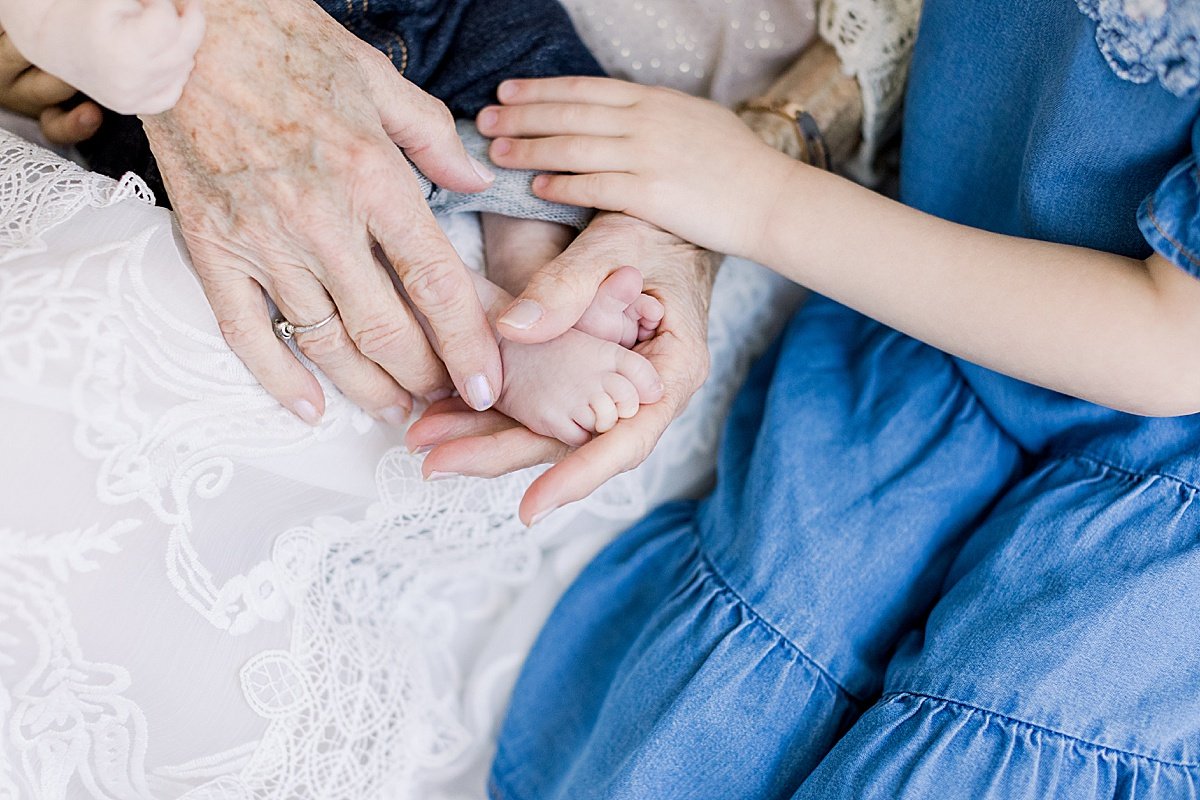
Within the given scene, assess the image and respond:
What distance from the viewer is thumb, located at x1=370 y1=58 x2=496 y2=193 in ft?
2.59

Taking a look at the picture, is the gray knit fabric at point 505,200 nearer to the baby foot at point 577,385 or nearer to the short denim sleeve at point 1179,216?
the baby foot at point 577,385

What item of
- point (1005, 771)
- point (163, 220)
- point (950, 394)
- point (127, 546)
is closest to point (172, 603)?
point (127, 546)

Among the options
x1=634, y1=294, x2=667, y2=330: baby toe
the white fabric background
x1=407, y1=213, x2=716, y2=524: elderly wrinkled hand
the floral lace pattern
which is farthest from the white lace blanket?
the floral lace pattern

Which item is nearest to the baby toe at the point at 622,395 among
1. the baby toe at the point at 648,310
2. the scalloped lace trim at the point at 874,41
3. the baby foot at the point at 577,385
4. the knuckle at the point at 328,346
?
the baby foot at the point at 577,385

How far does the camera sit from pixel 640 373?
0.79 meters

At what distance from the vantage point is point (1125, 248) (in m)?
0.82

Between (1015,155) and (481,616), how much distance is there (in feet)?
2.37

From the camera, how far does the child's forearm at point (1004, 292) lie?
743 millimetres

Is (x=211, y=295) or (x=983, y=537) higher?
(x=211, y=295)

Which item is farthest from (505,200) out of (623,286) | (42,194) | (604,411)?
(42,194)

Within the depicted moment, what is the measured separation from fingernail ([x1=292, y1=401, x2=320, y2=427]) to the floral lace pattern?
0.68 metres

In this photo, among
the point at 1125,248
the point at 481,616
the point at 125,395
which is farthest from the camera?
the point at 481,616

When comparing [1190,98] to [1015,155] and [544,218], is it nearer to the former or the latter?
[1015,155]

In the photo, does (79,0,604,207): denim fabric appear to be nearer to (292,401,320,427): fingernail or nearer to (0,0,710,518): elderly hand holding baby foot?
(0,0,710,518): elderly hand holding baby foot
